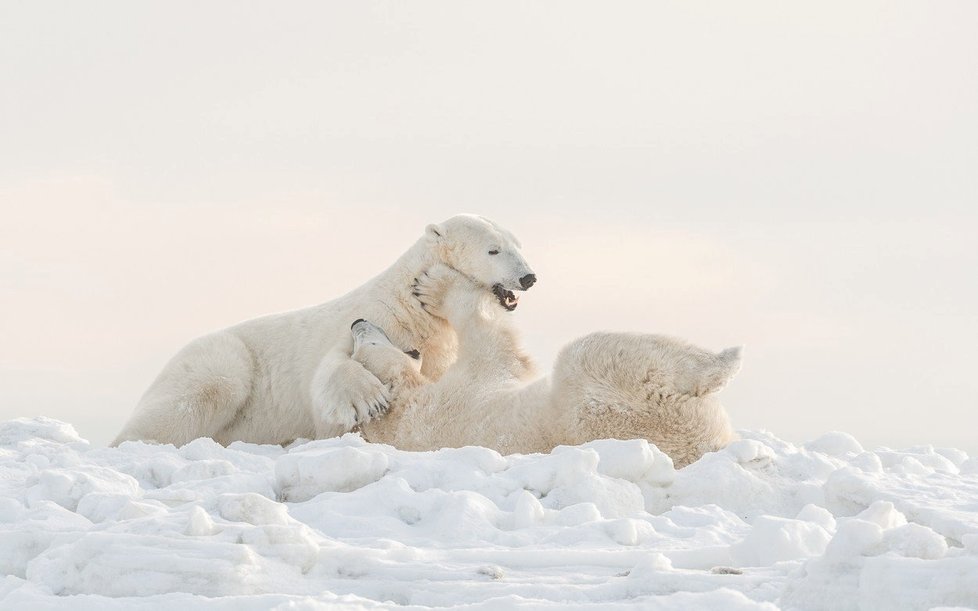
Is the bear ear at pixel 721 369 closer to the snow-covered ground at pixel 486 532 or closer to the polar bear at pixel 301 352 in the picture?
the snow-covered ground at pixel 486 532

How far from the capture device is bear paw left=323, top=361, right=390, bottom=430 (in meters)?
6.86

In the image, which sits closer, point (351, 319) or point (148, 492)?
point (148, 492)

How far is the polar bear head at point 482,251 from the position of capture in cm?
764

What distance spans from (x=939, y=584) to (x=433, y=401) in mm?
3762

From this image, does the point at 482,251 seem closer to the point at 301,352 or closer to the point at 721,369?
the point at 301,352

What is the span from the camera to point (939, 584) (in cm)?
317

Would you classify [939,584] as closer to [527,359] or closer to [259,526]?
[259,526]

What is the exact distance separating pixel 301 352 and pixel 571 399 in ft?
10.2

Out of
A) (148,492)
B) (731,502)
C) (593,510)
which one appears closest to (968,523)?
(731,502)

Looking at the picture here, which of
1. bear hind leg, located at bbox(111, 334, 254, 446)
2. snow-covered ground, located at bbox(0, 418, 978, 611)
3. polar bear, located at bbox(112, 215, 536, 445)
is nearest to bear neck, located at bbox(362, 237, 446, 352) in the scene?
polar bear, located at bbox(112, 215, 536, 445)

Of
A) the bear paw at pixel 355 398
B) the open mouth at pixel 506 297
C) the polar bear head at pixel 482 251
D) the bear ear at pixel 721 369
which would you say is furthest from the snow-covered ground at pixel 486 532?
the polar bear head at pixel 482 251

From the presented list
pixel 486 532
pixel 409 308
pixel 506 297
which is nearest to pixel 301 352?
pixel 409 308

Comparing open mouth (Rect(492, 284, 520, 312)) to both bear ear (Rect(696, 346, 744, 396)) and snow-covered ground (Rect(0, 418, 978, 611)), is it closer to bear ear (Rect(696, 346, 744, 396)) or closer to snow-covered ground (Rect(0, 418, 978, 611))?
snow-covered ground (Rect(0, 418, 978, 611))

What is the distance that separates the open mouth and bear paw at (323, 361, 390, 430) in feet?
3.33
